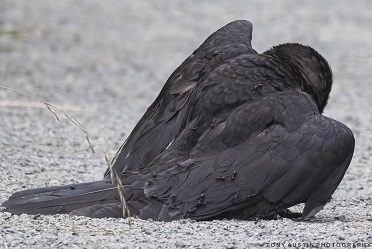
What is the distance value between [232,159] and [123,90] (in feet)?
21.9

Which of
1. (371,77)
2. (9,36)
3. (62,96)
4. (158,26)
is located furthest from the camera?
(158,26)

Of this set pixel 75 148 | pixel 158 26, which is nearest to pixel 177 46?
pixel 158 26

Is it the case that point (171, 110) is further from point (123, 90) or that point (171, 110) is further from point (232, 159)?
point (123, 90)

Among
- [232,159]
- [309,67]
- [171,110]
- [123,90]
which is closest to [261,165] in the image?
[232,159]

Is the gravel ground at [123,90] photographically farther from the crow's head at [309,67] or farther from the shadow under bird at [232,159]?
the crow's head at [309,67]

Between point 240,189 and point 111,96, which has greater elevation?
point 111,96

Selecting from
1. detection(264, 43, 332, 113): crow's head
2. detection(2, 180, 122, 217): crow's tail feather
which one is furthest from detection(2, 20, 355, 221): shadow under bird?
detection(264, 43, 332, 113): crow's head

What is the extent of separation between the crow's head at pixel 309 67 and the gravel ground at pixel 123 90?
35.3 inches

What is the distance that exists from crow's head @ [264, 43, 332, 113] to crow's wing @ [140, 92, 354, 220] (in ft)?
2.07

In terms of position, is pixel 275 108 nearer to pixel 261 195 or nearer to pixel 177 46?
pixel 261 195

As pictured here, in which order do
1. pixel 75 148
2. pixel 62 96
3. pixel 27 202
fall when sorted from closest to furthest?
pixel 27 202, pixel 75 148, pixel 62 96

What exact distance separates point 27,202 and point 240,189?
4.48 ft

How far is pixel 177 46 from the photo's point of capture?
49.5 feet

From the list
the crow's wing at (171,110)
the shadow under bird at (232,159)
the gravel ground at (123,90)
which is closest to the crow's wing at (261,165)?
the shadow under bird at (232,159)
